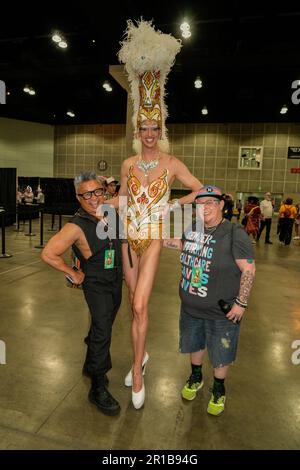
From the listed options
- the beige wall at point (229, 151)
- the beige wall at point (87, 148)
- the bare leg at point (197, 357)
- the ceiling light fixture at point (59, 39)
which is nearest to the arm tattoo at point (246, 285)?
the bare leg at point (197, 357)

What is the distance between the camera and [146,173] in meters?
2.70

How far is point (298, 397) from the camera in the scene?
A: 2.80 m

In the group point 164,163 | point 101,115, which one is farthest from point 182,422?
point 101,115

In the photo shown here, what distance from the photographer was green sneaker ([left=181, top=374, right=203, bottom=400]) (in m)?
2.69

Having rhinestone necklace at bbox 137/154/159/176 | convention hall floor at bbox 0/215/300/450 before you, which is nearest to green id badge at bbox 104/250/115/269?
rhinestone necklace at bbox 137/154/159/176

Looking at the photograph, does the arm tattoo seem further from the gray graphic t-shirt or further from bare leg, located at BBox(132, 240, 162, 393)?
bare leg, located at BBox(132, 240, 162, 393)

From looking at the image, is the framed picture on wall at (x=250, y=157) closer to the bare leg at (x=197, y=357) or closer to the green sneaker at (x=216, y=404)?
the bare leg at (x=197, y=357)

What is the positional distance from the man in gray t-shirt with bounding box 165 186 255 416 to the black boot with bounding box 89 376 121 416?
0.67m

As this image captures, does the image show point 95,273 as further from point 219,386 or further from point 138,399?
point 219,386

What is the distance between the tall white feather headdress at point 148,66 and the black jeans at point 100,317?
110 cm

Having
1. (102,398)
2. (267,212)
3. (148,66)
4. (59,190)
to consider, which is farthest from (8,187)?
(102,398)
